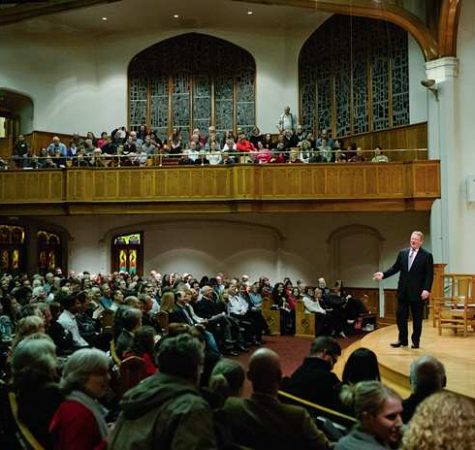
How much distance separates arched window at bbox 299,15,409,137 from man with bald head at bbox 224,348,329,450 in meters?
14.0

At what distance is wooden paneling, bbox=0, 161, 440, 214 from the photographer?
49.0 feet

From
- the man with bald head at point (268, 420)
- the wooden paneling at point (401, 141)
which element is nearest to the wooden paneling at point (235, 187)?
the wooden paneling at point (401, 141)

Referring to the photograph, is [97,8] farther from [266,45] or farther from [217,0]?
[266,45]

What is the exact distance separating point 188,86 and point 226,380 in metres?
16.6

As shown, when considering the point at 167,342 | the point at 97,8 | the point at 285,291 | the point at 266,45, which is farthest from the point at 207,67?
the point at 167,342

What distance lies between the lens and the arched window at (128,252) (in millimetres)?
18531

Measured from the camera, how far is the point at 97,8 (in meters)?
17.9

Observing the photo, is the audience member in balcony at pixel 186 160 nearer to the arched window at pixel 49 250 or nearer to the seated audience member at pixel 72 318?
the arched window at pixel 49 250

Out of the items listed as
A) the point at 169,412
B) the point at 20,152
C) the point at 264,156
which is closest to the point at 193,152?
the point at 264,156

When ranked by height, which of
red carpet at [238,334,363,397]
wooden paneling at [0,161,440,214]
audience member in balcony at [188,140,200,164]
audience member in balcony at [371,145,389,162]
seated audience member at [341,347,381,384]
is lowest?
red carpet at [238,334,363,397]

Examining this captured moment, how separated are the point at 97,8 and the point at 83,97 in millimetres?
2624

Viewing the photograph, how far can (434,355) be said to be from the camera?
7930 mm

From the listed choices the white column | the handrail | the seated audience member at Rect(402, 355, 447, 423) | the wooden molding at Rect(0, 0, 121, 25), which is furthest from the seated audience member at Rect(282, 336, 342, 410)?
the wooden molding at Rect(0, 0, 121, 25)

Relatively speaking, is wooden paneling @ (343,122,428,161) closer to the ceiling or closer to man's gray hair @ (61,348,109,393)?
the ceiling
